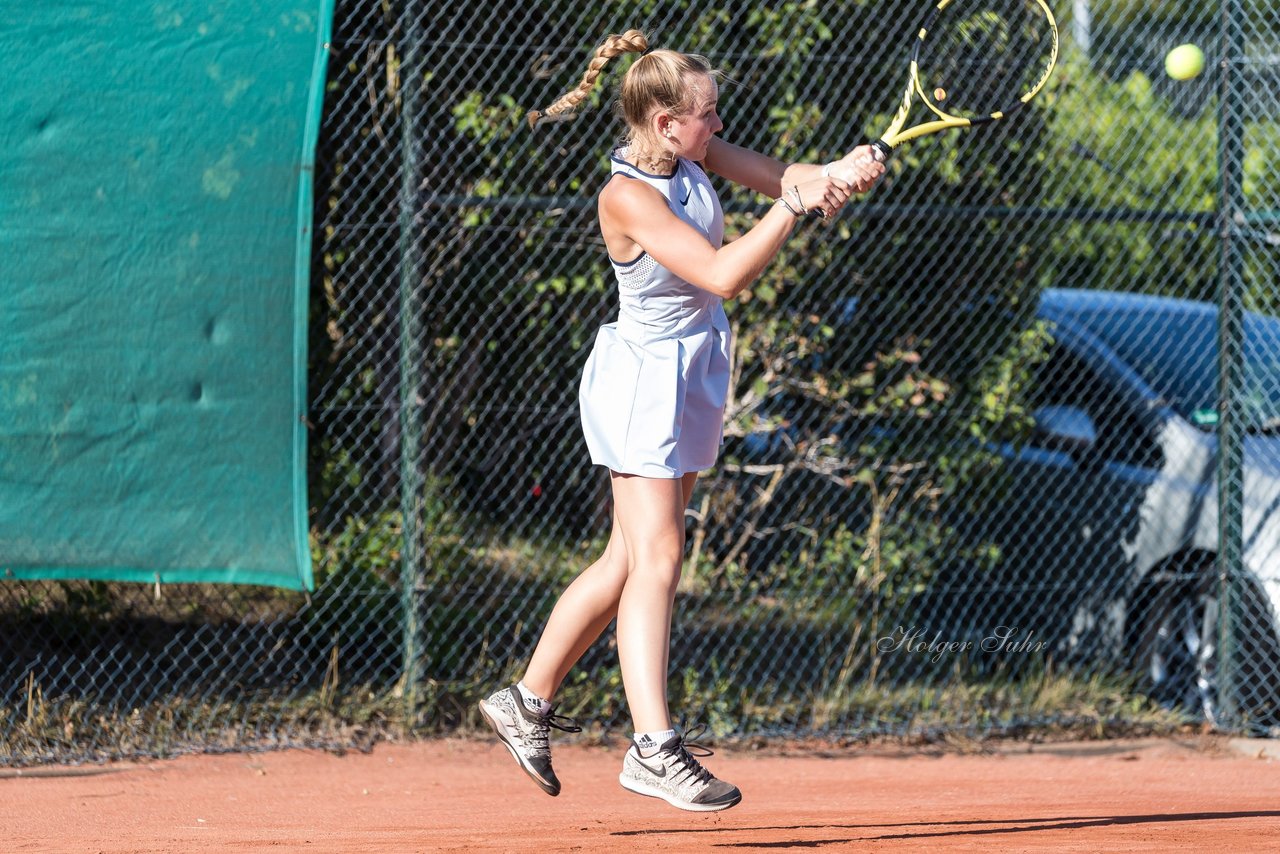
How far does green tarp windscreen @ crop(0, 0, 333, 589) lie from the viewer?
4.72 m

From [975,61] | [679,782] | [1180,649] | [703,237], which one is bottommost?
[679,782]

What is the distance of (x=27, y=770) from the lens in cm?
474

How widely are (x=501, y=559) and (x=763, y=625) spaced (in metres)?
1.10

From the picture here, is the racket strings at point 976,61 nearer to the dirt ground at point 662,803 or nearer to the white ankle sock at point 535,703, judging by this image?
the dirt ground at point 662,803

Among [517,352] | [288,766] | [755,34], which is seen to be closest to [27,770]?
[288,766]

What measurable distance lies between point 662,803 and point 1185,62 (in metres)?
3.15

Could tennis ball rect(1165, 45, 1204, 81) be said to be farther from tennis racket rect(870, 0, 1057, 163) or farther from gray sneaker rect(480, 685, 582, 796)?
gray sneaker rect(480, 685, 582, 796)

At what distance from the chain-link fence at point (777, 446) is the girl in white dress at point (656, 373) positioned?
60.3 inches

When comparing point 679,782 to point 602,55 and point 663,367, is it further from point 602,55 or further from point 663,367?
point 602,55

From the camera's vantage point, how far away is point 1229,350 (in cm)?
544

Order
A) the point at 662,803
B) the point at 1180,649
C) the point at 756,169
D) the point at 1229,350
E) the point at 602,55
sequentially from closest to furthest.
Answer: the point at 602,55
the point at 756,169
the point at 662,803
the point at 1229,350
the point at 1180,649

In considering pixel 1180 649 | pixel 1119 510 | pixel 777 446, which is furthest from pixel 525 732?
pixel 1180 649

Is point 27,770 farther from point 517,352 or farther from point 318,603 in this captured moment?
point 517,352

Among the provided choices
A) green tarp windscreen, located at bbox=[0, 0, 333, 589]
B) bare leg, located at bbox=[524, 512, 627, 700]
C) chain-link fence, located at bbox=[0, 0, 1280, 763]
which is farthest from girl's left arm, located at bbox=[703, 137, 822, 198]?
green tarp windscreen, located at bbox=[0, 0, 333, 589]
